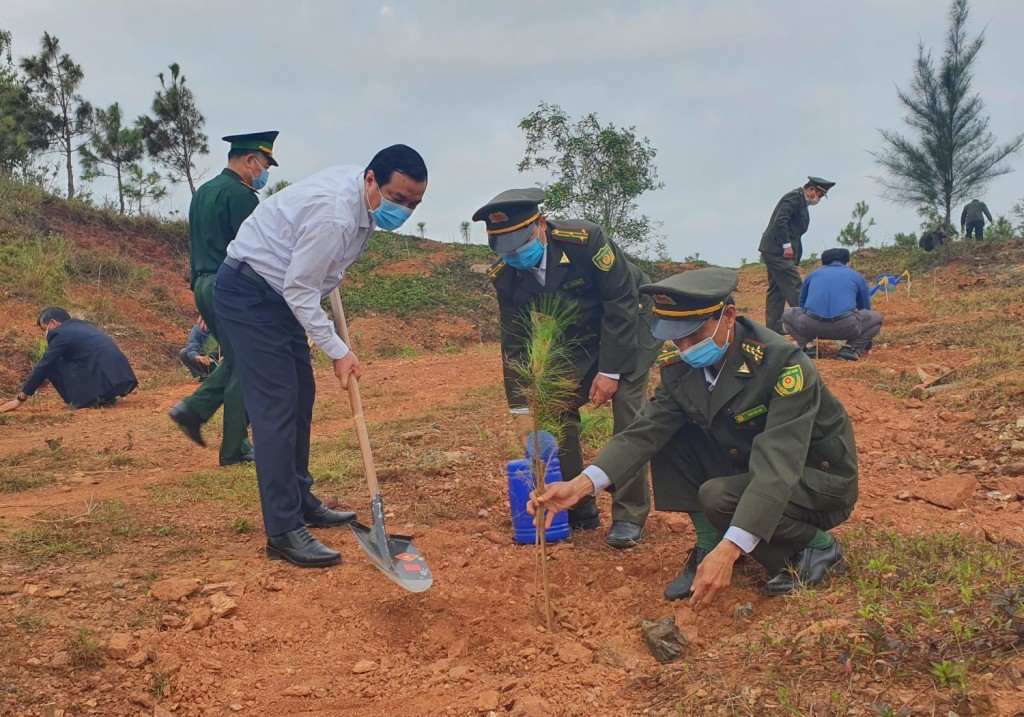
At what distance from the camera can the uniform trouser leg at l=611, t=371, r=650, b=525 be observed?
383 centimetres

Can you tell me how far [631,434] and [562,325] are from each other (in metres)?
0.61

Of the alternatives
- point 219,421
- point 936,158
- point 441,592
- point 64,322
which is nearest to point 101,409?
point 64,322

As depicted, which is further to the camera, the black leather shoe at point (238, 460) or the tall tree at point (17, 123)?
the tall tree at point (17, 123)

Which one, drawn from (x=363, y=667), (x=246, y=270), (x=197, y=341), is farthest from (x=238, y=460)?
(x=197, y=341)

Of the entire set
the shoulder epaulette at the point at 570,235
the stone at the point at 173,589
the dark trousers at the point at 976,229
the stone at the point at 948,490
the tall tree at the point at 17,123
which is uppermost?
the tall tree at the point at 17,123

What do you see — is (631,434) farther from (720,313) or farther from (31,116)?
(31,116)

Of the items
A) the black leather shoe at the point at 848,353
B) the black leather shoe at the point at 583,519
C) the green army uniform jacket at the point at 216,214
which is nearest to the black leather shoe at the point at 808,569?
the black leather shoe at the point at 583,519

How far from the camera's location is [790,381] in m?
2.86

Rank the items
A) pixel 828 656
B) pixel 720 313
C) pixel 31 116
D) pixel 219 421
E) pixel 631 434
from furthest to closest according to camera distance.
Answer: pixel 31 116, pixel 219 421, pixel 631 434, pixel 720 313, pixel 828 656

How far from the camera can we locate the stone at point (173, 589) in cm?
311

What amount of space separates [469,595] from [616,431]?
3.74 ft

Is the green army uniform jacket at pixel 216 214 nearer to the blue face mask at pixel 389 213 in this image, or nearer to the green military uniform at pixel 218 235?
the green military uniform at pixel 218 235

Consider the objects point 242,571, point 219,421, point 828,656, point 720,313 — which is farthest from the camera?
point 219,421

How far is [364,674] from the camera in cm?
271
